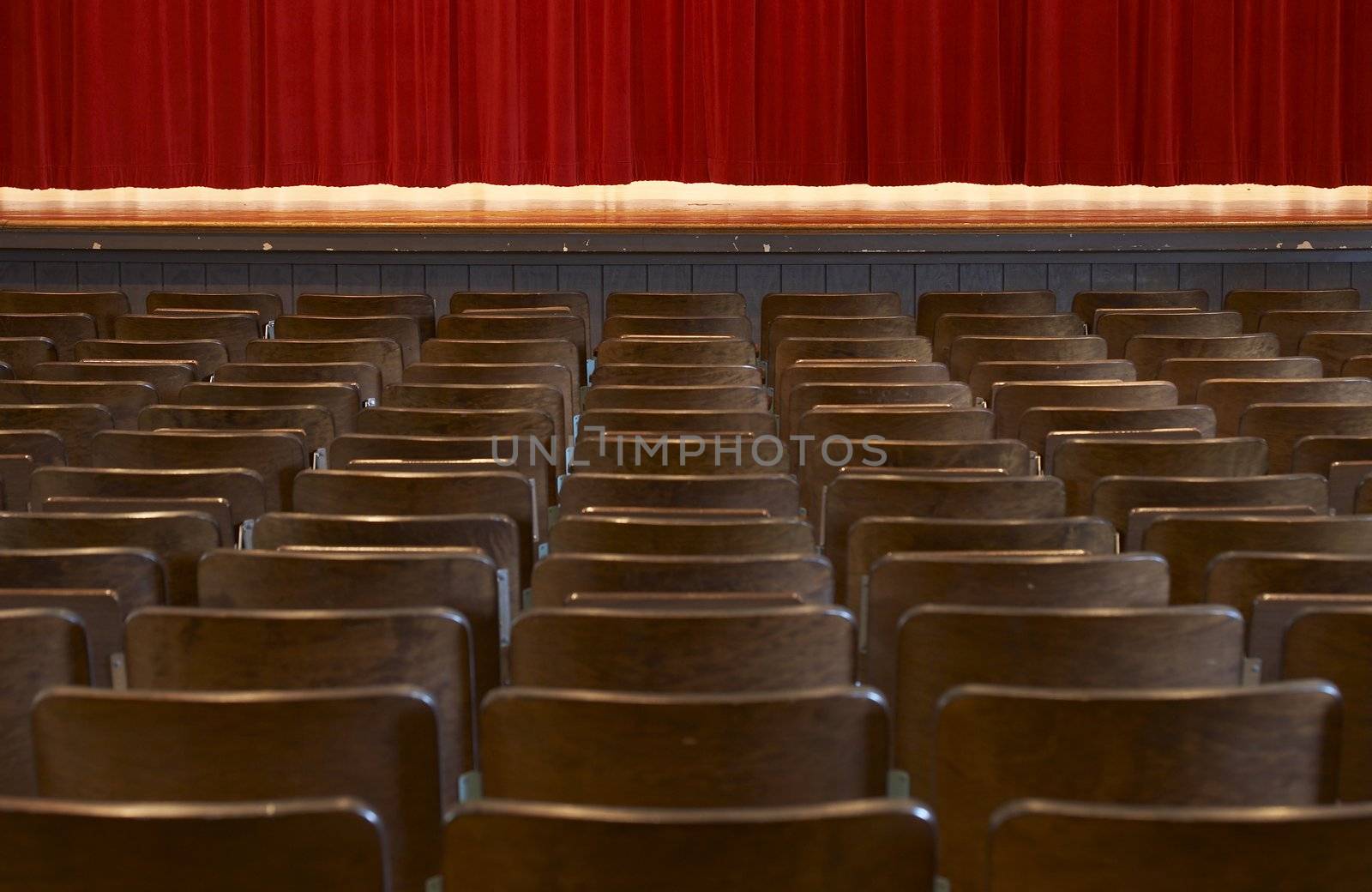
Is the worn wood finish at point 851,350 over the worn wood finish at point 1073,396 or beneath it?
over

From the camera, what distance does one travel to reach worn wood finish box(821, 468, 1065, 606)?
252 cm

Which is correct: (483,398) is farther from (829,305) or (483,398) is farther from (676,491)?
(829,305)

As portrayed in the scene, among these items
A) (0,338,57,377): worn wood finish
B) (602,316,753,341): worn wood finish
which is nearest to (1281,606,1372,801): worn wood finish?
(602,316,753,341): worn wood finish

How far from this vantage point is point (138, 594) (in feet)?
6.96

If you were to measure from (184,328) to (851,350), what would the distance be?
197 cm

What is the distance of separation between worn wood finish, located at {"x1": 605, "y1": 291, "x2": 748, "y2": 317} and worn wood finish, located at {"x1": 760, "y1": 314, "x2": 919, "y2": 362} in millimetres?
357

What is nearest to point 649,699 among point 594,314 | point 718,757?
point 718,757

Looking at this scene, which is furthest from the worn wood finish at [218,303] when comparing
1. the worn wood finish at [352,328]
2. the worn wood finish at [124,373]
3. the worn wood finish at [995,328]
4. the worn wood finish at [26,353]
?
the worn wood finish at [995,328]

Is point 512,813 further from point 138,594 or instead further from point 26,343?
point 26,343

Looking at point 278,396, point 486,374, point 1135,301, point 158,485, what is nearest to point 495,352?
point 486,374

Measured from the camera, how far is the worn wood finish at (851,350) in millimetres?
3865

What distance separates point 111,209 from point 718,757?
5.95 meters

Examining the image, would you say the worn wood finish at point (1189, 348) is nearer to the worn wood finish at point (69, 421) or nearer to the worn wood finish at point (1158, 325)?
the worn wood finish at point (1158, 325)

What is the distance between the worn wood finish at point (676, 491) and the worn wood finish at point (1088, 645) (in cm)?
83
